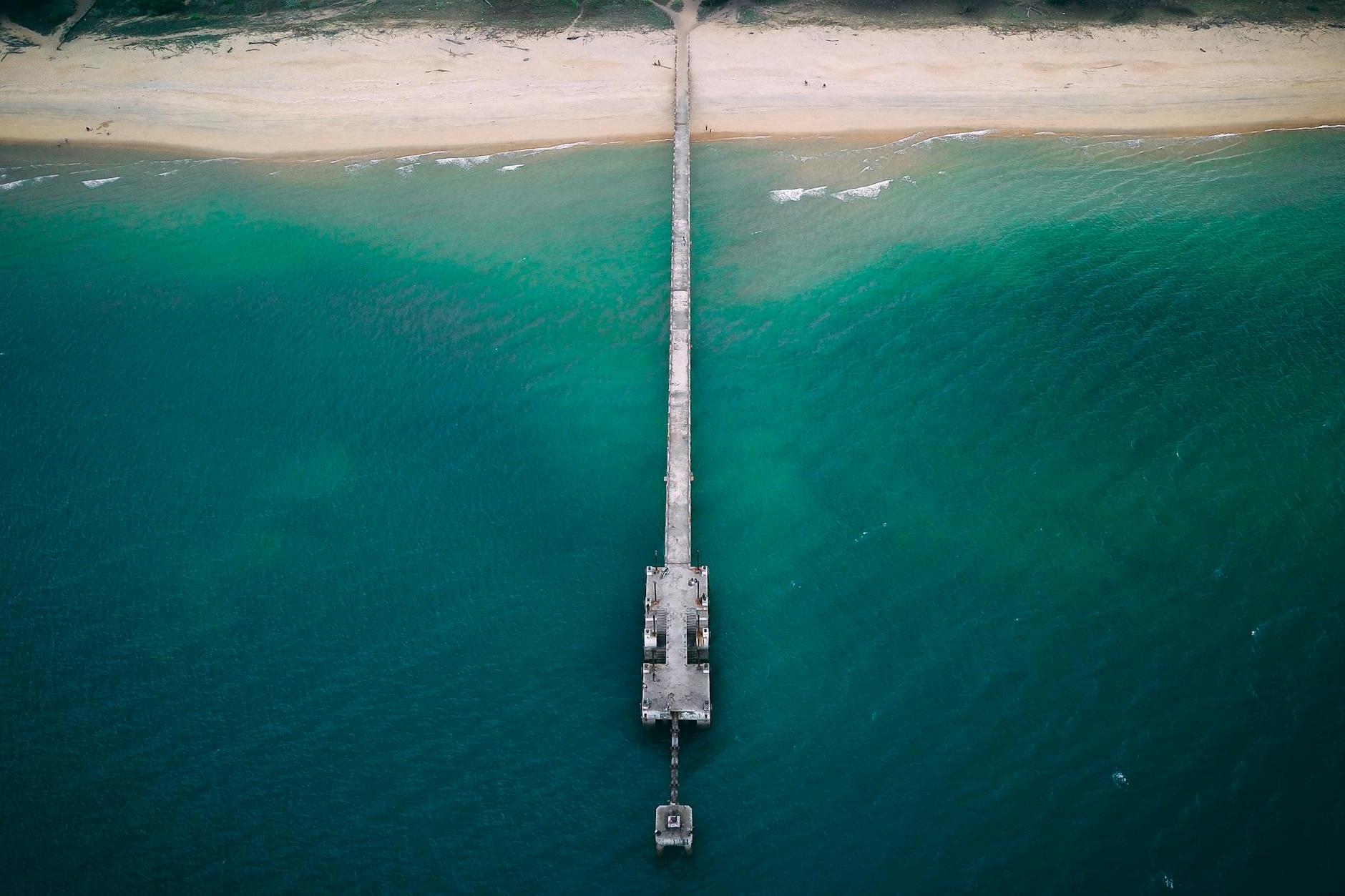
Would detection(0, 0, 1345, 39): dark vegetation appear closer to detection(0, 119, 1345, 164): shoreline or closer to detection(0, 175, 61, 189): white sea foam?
detection(0, 119, 1345, 164): shoreline

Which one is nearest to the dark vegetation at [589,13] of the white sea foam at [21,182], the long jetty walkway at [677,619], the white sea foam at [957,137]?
the white sea foam at [957,137]

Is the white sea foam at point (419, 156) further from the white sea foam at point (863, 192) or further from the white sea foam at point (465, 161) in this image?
the white sea foam at point (863, 192)

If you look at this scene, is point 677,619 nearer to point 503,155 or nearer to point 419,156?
point 503,155

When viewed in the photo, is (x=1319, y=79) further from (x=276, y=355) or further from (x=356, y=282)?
(x=276, y=355)

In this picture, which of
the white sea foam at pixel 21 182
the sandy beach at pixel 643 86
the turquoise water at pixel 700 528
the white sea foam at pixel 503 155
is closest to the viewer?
the turquoise water at pixel 700 528

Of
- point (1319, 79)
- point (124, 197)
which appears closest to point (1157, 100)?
point (1319, 79)
